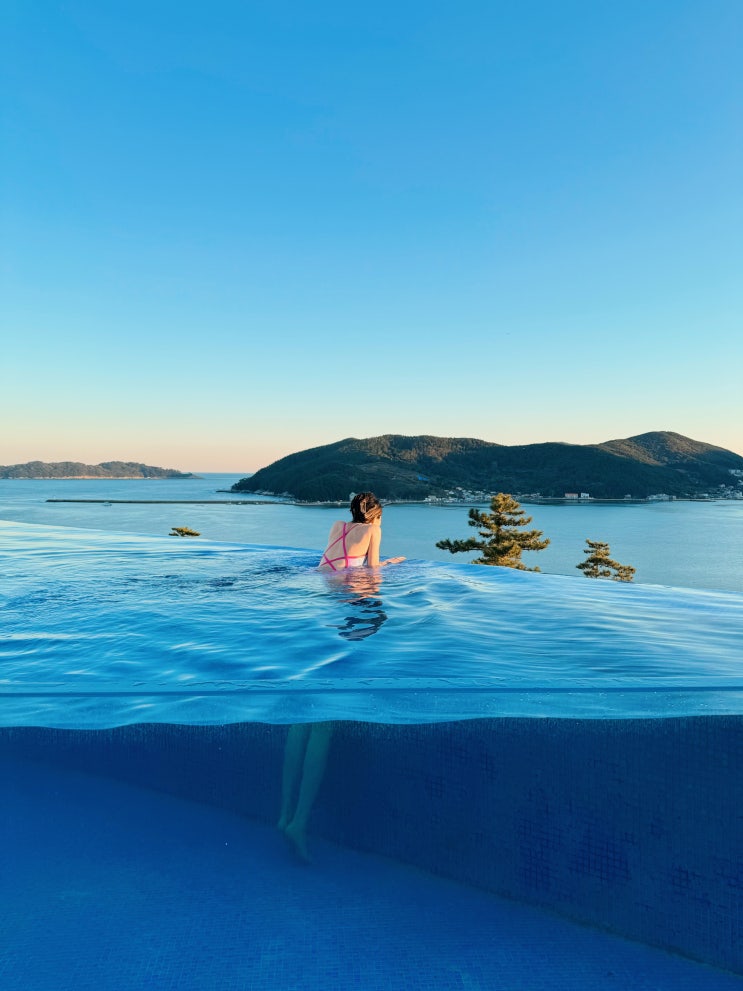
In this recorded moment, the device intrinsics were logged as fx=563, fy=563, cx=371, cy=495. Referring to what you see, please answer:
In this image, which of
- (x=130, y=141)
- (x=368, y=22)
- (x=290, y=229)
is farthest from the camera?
(x=290, y=229)

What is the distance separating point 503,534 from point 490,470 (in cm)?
4917

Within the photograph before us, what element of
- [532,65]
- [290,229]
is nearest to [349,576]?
[532,65]

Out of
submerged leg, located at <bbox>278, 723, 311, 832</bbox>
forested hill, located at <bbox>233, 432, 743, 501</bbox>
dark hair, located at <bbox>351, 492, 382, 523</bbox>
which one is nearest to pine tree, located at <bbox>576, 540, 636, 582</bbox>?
dark hair, located at <bbox>351, 492, 382, 523</bbox>

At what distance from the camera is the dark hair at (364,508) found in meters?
4.65

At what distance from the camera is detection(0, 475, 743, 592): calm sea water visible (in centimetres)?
3366

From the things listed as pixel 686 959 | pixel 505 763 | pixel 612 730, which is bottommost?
pixel 686 959

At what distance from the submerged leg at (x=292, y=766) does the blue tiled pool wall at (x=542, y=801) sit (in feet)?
0.14

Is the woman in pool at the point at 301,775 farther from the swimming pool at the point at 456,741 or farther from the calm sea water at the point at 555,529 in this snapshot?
the calm sea water at the point at 555,529

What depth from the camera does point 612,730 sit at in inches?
68.9

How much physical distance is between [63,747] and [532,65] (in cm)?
1321

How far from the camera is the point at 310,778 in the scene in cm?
193

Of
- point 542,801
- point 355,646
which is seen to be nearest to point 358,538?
point 355,646

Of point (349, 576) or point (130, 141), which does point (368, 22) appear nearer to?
point (130, 141)

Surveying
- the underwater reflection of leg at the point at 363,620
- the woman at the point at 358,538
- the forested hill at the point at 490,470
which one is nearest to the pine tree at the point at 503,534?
the woman at the point at 358,538
